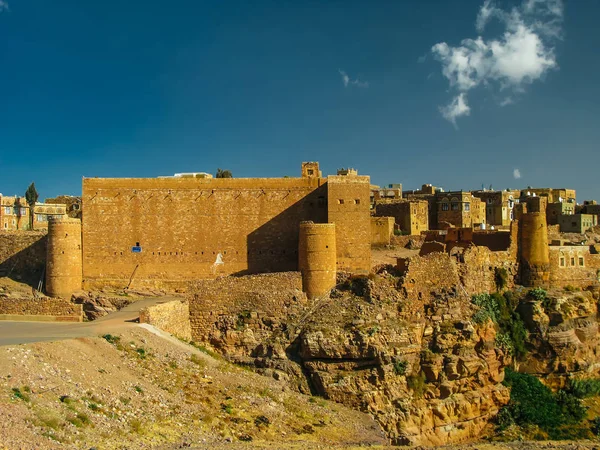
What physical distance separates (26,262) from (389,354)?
1741cm

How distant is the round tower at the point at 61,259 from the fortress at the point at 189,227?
431 mm

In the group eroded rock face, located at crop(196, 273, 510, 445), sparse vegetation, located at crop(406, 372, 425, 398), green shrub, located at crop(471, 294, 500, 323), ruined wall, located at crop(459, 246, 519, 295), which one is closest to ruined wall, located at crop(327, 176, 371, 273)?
eroded rock face, located at crop(196, 273, 510, 445)

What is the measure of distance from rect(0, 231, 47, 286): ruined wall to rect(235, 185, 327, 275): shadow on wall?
9.38m

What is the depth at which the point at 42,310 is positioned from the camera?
22672 millimetres

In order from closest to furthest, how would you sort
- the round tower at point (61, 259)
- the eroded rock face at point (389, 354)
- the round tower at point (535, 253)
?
the eroded rock face at point (389, 354)
the round tower at point (61, 259)
the round tower at point (535, 253)

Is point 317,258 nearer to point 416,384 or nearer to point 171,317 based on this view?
point 416,384

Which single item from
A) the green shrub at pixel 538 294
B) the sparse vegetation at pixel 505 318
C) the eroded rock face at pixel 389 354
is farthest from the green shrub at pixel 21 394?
the green shrub at pixel 538 294

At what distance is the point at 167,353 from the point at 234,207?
1105 centimetres

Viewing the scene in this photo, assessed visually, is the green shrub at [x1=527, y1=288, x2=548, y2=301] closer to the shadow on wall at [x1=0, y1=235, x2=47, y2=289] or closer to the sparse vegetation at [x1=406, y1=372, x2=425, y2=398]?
the sparse vegetation at [x1=406, y1=372, x2=425, y2=398]

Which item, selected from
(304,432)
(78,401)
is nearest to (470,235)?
(304,432)

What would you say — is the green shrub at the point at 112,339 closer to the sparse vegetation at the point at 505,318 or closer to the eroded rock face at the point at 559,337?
the sparse vegetation at the point at 505,318

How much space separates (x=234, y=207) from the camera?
96.9 ft

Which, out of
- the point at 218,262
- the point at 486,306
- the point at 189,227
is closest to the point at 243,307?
the point at 218,262

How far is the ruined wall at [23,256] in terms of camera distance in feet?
98.6
